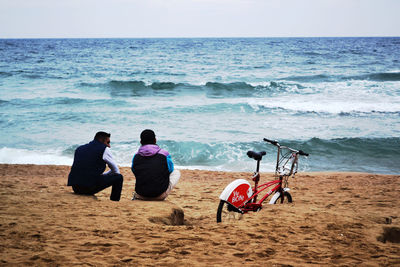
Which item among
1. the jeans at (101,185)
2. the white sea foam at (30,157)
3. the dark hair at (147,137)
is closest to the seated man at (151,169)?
the dark hair at (147,137)

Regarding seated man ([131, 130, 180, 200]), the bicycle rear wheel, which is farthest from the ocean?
the bicycle rear wheel

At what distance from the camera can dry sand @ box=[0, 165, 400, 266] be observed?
3031 mm

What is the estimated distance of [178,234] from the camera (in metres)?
3.62

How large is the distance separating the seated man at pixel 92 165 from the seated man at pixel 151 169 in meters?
0.53

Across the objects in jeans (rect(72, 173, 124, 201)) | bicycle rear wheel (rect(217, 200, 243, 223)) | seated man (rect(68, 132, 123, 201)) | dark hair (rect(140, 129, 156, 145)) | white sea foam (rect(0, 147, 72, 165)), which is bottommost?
white sea foam (rect(0, 147, 72, 165))

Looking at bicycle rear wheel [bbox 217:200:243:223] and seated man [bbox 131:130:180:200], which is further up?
seated man [bbox 131:130:180:200]

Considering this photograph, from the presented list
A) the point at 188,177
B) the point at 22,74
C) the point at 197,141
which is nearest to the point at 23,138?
the point at 197,141

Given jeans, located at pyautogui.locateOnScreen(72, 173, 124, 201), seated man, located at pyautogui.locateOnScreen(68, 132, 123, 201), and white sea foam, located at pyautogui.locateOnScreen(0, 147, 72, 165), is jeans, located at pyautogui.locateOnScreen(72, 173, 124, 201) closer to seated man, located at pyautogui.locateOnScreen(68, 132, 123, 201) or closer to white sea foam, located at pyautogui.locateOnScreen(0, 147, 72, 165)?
seated man, located at pyautogui.locateOnScreen(68, 132, 123, 201)

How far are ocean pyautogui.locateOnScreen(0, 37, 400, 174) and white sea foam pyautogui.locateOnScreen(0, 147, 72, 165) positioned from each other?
0.03m

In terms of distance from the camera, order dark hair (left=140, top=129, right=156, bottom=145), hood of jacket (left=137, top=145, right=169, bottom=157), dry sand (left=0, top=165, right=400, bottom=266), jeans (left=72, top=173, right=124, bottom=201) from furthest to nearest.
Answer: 1. jeans (left=72, top=173, right=124, bottom=201)
2. dark hair (left=140, top=129, right=156, bottom=145)
3. hood of jacket (left=137, top=145, right=169, bottom=157)
4. dry sand (left=0, top=165, right=400, bottom=266)

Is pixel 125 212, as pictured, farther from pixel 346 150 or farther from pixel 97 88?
pixel 97 88

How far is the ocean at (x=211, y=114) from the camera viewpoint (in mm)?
11249

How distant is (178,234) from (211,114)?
44.5ft

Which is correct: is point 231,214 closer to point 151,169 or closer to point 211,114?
point 151,169
